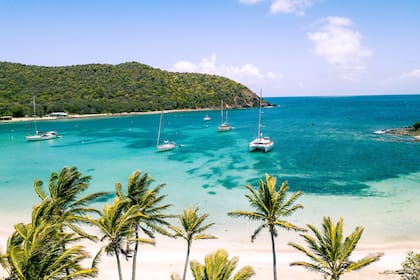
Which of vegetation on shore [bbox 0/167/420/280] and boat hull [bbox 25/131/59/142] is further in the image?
boat hull [bbox 25/131/59/142]

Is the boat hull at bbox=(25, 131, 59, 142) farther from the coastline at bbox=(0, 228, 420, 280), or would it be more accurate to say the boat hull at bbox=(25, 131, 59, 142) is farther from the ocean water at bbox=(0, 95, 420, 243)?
the coastline at bbox=(0, 228, 420, 280)

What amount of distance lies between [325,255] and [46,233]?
13577 millimetres

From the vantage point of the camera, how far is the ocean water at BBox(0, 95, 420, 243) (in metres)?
36.5

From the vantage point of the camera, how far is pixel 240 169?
57219mm

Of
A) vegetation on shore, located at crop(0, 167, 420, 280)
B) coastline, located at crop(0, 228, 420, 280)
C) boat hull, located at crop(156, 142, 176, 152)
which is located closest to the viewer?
vegetation on shore, located at crop(0, 167, 420, 280)

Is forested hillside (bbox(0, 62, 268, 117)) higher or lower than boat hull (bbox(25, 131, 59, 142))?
higher

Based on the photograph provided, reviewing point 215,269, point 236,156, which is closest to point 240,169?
point 236,156

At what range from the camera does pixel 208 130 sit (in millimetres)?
112250

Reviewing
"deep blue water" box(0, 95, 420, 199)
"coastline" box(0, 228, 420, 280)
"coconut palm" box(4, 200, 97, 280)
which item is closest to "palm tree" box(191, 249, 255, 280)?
"coconut palm" box(4, 200, 97, 280)

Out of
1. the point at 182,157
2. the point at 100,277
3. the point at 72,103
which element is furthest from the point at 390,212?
the point at 72,103

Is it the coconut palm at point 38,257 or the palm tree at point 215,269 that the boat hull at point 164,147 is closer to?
the coconut palm at point 38,257

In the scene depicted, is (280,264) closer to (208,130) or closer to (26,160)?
(26,160)

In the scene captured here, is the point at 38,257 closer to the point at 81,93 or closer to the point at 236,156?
the point at 236,156

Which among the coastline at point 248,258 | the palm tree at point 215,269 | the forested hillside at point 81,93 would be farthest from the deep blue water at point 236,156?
the forested hillside at point 81,93
